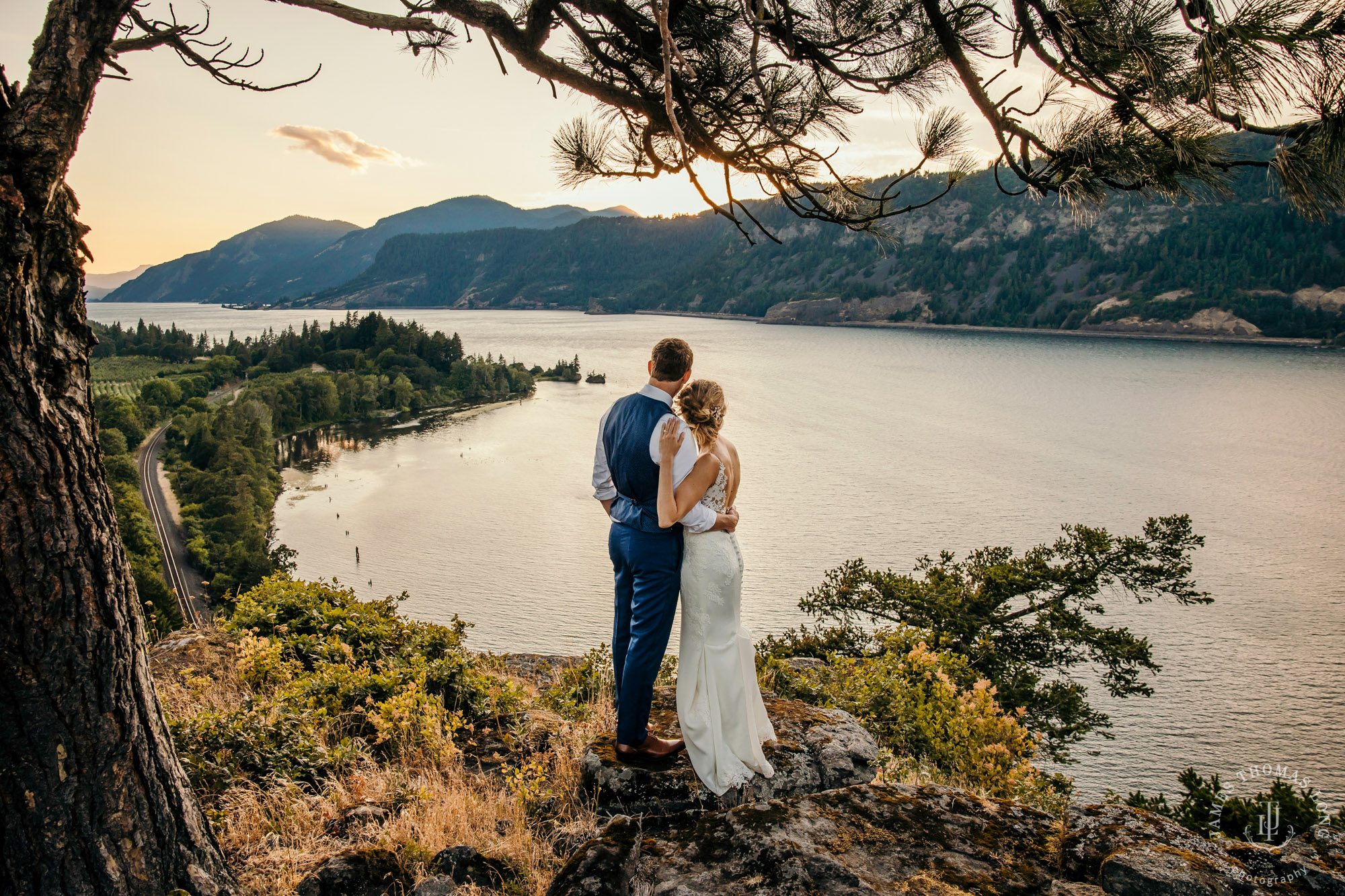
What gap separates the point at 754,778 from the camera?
2924 millimetres

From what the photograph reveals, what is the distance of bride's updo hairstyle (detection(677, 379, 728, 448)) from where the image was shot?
2.90 metres

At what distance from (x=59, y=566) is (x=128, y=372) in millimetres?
112405

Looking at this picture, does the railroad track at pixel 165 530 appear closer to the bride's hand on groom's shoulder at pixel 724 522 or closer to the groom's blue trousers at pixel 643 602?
the groom's blue trousers at pixel 643 602

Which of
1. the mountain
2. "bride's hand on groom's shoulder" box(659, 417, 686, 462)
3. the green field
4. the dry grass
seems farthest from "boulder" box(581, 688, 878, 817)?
the green field

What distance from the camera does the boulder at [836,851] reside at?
6.72ft

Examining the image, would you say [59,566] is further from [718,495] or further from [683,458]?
[718,495]

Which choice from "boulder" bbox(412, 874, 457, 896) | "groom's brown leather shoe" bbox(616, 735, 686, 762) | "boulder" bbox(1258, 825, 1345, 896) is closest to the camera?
"boulder" bbox(1258, 825, 1345, 896)

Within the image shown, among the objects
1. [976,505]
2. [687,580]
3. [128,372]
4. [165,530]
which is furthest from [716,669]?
[128,372]

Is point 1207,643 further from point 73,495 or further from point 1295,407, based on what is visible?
point 1295,407

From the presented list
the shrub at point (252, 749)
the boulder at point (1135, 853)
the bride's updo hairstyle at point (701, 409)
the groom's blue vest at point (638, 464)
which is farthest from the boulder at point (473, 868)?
the boulder at point (1135, 853)

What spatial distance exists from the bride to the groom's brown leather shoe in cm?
11

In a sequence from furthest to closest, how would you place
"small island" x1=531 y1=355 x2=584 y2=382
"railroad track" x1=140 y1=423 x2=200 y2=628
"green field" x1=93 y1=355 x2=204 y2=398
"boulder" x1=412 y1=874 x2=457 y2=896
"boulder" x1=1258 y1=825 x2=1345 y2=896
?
1. "small island" x1=531 y1=355 x2=584 y2=382
2. "green field" x1=93 y1=355 x2=204 y2=398
3. "railroad track" x1=140 y1=423 x2=200 y2=628
4. "boulder" x1=412 y1=874 x2=457 y2=896
5. "boulder" x1=1258 y1=825 x2=1345 y2=896

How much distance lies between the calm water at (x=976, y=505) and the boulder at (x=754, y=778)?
15845 mm

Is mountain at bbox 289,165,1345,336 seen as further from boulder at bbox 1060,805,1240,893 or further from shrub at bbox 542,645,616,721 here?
boulder at bbox 1060,805,1240,893
